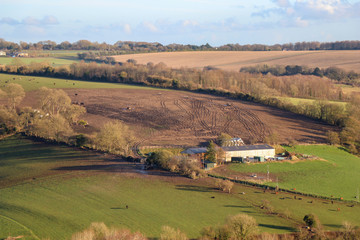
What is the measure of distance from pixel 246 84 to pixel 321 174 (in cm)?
5683

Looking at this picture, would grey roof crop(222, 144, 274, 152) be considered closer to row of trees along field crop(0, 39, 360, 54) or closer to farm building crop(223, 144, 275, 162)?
farm building crop(223, 144, 275, 162)

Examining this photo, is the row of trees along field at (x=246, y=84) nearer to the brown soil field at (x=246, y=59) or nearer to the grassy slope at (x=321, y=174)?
the grassy slope at (x=321, y=174)

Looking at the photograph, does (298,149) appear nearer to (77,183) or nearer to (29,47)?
(77,183)

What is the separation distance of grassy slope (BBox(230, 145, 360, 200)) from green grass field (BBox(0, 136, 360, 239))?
138 inches

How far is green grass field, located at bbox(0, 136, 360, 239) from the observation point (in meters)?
34.0

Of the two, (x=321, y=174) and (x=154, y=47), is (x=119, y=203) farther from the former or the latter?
(x=154, y=47)

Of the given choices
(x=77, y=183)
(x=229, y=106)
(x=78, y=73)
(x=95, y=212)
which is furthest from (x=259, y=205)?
(x=78, y=73)

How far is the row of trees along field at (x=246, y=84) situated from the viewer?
74.5m

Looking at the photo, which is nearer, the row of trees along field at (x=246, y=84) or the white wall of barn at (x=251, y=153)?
the white wall of barn at (x=251, y=153)

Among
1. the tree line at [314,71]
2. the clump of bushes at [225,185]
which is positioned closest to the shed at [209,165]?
the clump of bushes at [225,185]

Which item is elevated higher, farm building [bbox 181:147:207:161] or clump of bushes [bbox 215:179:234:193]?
farm building [bbox 181:147:207:161]

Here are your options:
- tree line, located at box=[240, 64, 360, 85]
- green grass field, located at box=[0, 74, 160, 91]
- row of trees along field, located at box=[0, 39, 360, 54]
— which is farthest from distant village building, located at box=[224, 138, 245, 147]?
row of trees along field, located at box=[0, 39, 360, 54]

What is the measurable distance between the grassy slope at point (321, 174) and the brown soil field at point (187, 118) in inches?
397

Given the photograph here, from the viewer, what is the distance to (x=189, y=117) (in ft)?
248
